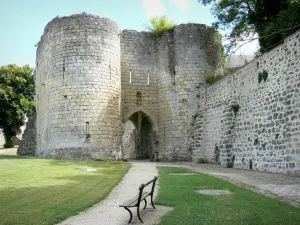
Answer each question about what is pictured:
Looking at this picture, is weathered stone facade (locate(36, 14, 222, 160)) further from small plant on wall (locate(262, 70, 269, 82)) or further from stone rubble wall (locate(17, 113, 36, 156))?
small plant on wall (locate(262, 70, 269, 82))

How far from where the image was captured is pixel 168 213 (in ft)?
21.7

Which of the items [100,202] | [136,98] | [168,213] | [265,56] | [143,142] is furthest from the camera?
[143,142]

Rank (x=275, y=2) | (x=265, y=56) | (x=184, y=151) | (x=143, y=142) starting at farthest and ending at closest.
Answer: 1. (x=143, y=142)
2. (x=184, y=151)
3. (x=275, y=2)
4. (x=265, y=56)

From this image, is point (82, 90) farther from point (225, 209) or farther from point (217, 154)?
point (225, 209)

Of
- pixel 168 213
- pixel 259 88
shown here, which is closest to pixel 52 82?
pixel 259 88

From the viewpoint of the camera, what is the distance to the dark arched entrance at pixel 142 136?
27094mm

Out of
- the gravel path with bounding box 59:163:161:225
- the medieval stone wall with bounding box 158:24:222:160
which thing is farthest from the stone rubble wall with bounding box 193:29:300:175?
the gravel path with bounding box 59:163:161:225

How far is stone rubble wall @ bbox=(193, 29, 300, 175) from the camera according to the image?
490 inches

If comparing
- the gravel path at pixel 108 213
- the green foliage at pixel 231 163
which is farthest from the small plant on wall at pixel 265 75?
the gravel path at pixel 108 213

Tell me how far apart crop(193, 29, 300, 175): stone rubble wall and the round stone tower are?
5981mm

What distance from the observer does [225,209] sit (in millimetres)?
6867

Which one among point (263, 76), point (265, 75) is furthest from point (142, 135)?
point (265, 75)

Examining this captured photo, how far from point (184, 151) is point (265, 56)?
31.6 feet

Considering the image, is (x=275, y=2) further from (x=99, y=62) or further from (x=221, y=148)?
(x=99, y=62)
